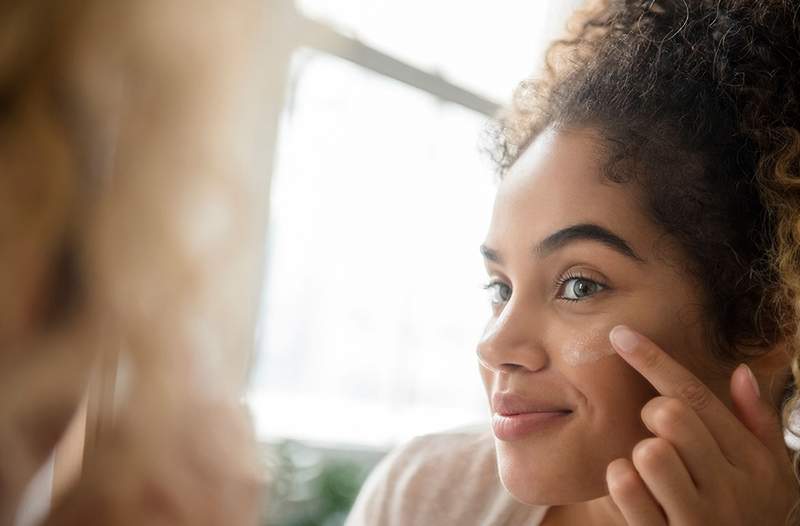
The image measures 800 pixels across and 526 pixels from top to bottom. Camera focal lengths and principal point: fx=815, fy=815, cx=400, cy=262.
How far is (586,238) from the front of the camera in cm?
92

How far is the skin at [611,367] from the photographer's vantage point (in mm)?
850

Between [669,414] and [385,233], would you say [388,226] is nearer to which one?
[385,233]

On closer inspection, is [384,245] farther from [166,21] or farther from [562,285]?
[166,21]

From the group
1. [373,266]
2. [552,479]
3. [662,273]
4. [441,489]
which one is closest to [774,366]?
[662,273]

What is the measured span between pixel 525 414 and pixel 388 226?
5.35 feet

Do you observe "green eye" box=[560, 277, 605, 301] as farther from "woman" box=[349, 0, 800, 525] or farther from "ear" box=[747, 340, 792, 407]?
"ear" box=[747, 340, 792, 407]

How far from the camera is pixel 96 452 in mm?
92

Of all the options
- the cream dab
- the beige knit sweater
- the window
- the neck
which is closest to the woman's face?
the cream dab

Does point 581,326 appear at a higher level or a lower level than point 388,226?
higher

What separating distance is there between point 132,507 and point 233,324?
0.08ft

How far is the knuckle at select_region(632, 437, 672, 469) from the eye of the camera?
0.83 m

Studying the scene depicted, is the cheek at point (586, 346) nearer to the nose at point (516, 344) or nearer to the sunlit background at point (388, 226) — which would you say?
the nose at point (516, 344)

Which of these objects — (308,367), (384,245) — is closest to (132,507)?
(308,367)

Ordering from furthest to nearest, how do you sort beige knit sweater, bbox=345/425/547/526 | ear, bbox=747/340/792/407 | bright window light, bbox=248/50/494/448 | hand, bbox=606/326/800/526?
bright window light, bbox=248/50/494/448
beige knit sweater, bbox=345/425/547/526
ear, bbox=747/340/792/407
hand, bbox=606/326/800/526
